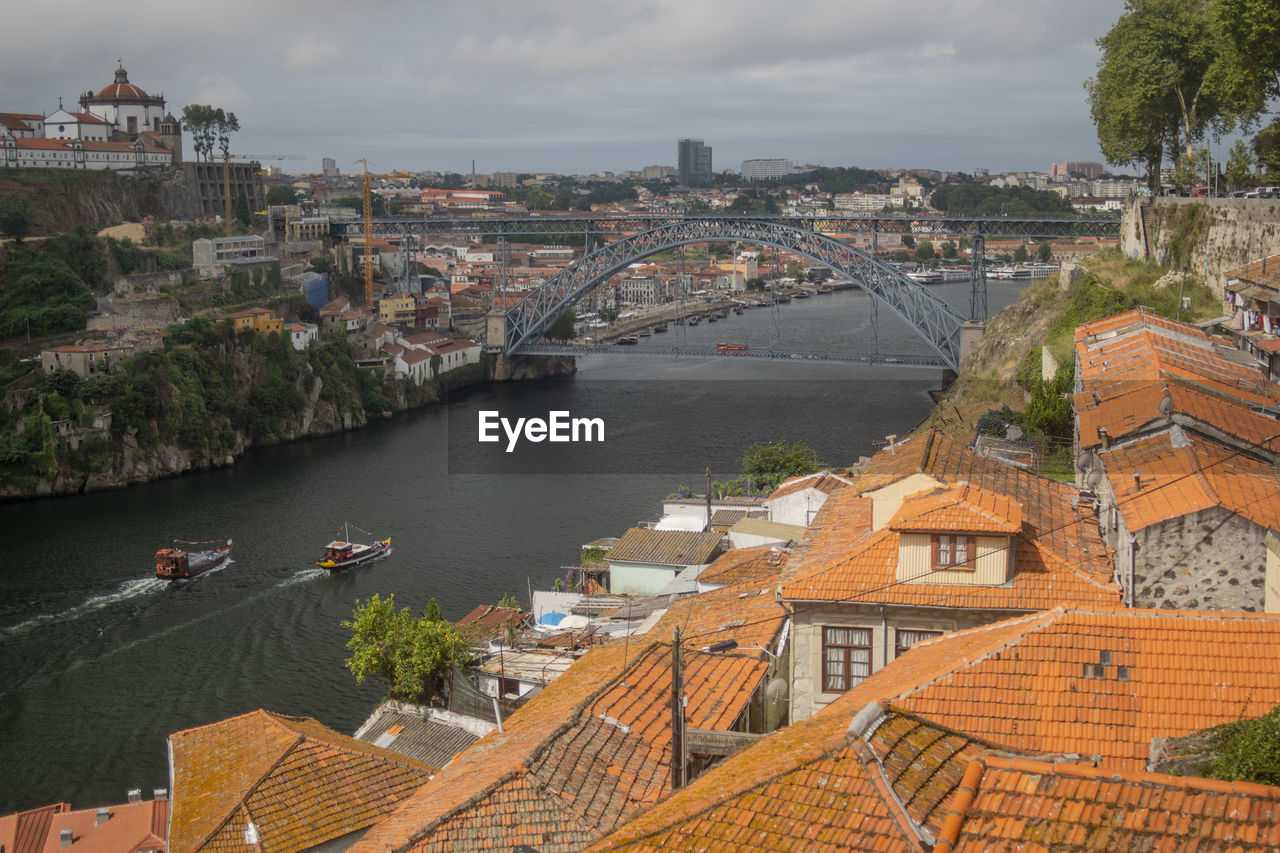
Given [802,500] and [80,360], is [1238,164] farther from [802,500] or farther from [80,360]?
[80,360]

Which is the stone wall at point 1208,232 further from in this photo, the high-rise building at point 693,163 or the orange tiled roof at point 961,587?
the high-rise building at point 693,163

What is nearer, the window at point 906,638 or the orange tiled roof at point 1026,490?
the window at point 906,638

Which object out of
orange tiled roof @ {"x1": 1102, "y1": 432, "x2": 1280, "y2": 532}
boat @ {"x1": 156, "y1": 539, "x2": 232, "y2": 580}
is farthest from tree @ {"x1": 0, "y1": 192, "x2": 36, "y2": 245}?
orange tiled roof @ {"x1": 1102, "y1": 432, "x2": 1280, "y2": 532}

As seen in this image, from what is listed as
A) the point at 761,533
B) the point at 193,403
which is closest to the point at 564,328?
the point at 193,403

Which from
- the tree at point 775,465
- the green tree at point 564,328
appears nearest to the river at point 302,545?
the tree at point 775,465

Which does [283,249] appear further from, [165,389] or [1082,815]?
[1082,815]
